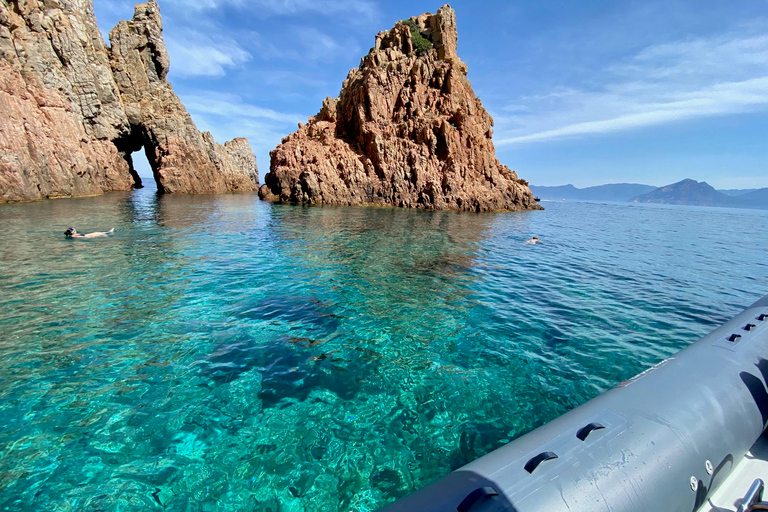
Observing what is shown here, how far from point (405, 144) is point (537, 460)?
170ft

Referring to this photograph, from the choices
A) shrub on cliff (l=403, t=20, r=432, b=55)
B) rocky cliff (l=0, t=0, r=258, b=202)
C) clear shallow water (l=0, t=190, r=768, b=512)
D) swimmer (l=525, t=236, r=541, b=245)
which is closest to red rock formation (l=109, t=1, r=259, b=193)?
rocky cliff (l=0, t=0, r=258, b=202)

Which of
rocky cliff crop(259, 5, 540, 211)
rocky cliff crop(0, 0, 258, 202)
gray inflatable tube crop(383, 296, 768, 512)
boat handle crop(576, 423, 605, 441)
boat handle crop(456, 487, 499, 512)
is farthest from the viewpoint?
rocky cliff crop(259, 5, 540, 211)

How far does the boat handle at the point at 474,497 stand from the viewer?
2.28m

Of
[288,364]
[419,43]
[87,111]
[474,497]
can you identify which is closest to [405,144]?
[419,43]

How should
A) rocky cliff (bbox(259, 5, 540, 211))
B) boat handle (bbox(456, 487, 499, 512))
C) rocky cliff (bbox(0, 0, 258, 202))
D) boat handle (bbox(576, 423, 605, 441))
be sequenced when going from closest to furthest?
boat handle (bbox(456, 487, 499, 512))
boat handle (bbox(576, 423, 605, 441))
rocky cliff (bbox(0, 0, 258, 202))
rocky cliff (bbox(259, 5, 540, 211))

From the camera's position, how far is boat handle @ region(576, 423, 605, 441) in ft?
9.87

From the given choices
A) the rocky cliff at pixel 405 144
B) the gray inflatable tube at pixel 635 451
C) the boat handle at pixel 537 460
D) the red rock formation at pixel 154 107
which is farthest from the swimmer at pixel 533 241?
the red rock formation at pixel 154 107

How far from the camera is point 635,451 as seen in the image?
295 centimetres

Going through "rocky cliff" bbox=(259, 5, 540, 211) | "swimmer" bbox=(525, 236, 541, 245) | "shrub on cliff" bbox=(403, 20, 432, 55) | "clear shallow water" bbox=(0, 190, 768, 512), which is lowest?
"clear shallow water" bbox=(0, 190, 768, 512)

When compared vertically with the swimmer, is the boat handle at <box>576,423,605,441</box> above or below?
below

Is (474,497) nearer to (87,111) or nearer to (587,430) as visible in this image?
(587,430)

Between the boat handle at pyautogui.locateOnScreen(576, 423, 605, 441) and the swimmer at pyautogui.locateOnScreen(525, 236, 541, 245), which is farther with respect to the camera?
the swimmer at pyautogui.locateOnScreen(525, 236, 541, 245)

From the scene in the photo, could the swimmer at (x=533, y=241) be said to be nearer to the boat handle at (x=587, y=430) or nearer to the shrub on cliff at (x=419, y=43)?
the boat handle at (x=587, y=430)

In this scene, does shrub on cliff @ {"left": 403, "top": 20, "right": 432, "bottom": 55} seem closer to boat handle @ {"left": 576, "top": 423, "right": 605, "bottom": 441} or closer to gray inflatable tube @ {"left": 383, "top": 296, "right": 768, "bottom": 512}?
gray inflatable tube @ {"left": 383, "top": 296, "right": 768, "bottom": 512}
